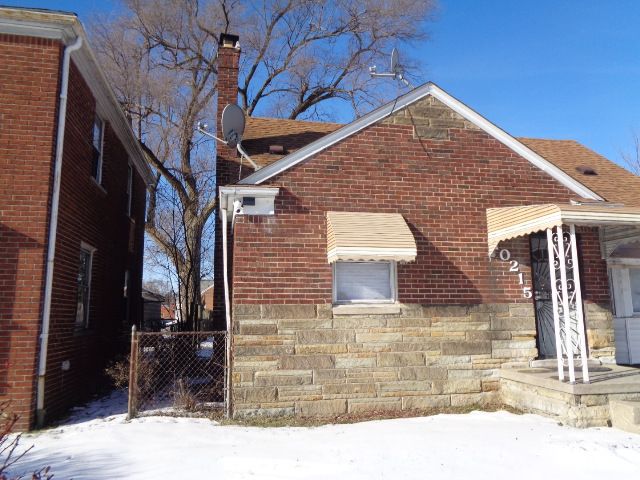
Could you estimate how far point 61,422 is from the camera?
7242mm

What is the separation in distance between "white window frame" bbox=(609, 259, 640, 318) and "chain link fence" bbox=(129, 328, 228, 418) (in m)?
7.42

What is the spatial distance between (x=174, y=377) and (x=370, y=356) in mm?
3357

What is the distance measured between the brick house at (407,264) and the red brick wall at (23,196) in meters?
2.67

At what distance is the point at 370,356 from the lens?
25.1ft

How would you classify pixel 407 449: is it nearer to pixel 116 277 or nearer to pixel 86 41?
pixel 86 41

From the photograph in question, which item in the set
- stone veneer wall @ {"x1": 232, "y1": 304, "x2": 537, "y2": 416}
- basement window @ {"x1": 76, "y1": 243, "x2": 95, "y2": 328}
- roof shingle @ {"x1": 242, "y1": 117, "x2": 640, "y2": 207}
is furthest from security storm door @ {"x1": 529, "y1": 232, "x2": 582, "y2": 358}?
basement window @ {"x1": 76, "y1": 243, "x2": 95, "y2": 328}

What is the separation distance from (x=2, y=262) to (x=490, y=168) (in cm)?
772

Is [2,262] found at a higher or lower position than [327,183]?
lower

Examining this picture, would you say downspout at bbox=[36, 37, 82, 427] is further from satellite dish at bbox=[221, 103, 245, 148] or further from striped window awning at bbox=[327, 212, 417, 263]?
striped window awning at bbox=[327, 212, 417, 263]

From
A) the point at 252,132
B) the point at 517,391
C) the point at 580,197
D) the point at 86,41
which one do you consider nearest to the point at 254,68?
the point at 252,132

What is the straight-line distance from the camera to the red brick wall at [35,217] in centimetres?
677

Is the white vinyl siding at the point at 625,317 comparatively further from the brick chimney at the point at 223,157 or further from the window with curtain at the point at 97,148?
the window with curtain at the point at 97,148

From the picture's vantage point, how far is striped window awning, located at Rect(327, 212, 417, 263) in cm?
726

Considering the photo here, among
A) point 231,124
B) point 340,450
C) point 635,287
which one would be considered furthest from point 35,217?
point 635,287
